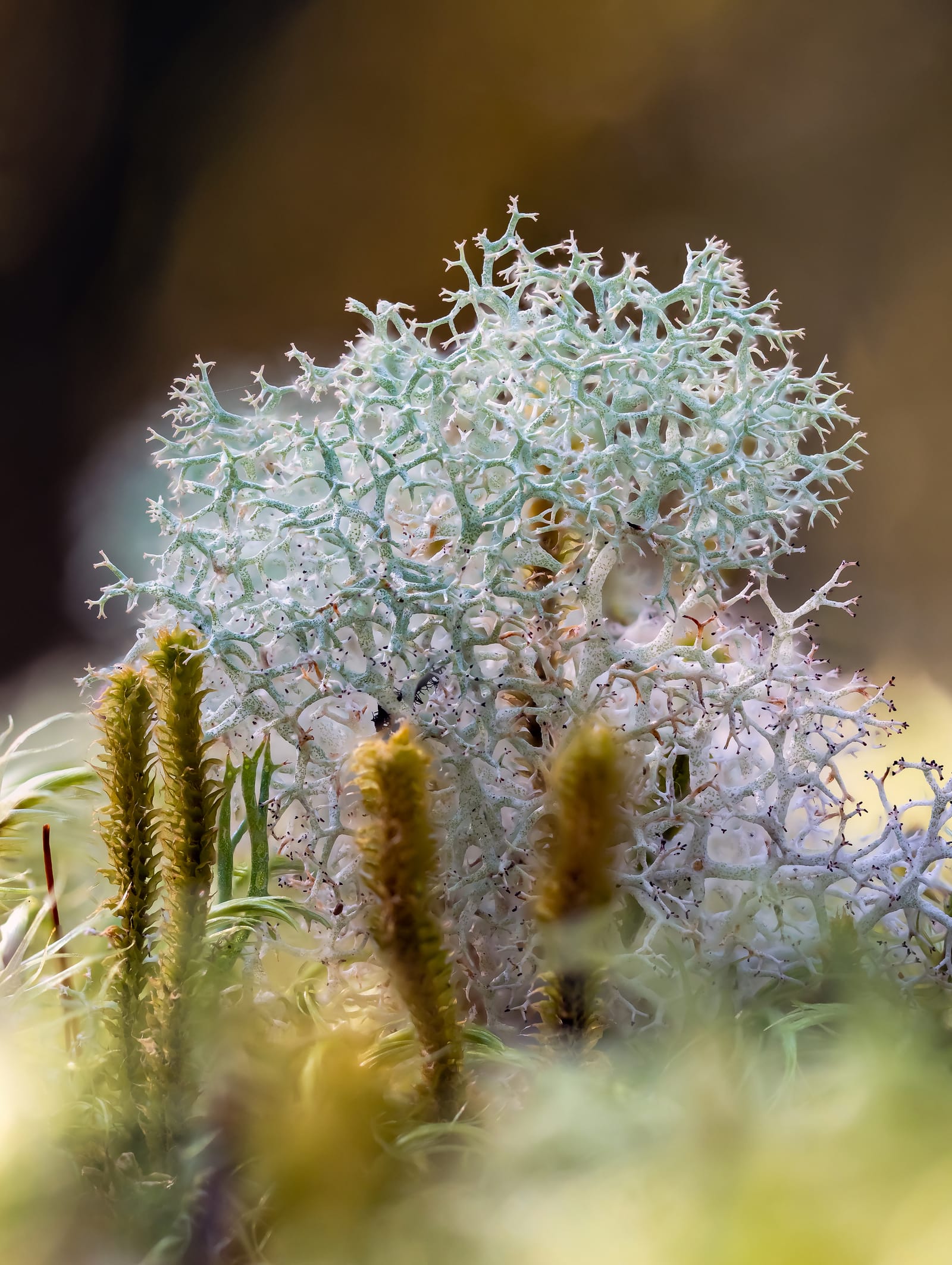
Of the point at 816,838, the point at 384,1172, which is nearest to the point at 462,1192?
the point at 384,1172

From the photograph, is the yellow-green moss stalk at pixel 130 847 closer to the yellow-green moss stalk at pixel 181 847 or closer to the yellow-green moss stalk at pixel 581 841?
the yellow-green moss stalk at pixel 181 847

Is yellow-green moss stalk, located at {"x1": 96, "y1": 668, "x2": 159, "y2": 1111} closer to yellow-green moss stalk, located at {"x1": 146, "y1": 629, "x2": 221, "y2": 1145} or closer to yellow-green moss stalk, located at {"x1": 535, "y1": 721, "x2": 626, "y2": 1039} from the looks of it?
yellow-green moss stalk, located at {"x1": 146, "y1": 629, "x2": 221, "y2": 1145}

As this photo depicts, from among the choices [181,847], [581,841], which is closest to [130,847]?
[181,847]

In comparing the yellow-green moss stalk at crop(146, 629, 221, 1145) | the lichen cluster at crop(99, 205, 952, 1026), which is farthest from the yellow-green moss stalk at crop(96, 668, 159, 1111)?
the lichen cluster at crop(99, 205, 952, 1026)

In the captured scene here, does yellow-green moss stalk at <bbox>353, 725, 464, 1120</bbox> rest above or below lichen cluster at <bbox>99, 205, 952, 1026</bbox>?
below

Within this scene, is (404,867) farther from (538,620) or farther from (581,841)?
(538,620)

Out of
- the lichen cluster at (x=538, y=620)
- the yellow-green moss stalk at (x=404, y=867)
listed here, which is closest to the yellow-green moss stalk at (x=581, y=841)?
the yellow-green moss stalk at (x=404, y=867)

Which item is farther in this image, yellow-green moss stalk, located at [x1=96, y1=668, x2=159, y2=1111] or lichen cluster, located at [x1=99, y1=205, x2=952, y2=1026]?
lichen cluster, located at [x1=99, y1=205, x2=952, y2=1026]

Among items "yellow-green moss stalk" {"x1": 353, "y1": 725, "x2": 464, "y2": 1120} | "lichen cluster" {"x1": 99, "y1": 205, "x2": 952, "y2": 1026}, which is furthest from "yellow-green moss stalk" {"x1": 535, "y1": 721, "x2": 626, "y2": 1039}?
"lichen cluster" {"x1": 99, "y1": 205, "x2": 952, "y2": 1026}

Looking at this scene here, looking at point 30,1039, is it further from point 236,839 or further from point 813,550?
point 813,550
